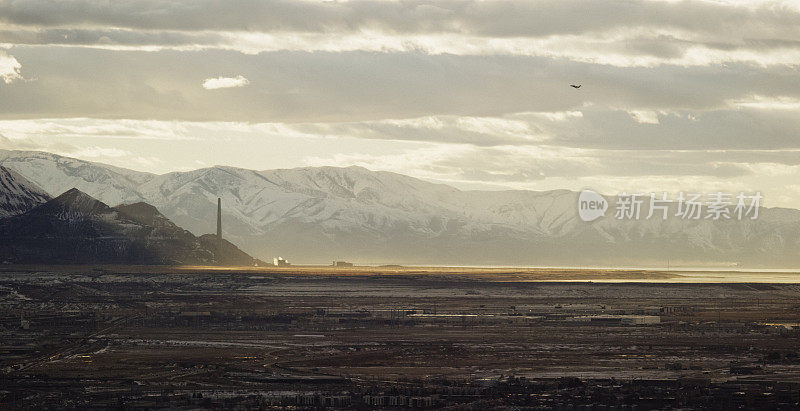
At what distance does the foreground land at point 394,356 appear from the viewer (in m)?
80.9

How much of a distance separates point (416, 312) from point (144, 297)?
5715cm

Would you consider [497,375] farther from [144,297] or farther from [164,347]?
[144,297]

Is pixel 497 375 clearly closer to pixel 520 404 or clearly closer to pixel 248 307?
pixel 520 404

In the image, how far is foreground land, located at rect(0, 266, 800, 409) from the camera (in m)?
80.9

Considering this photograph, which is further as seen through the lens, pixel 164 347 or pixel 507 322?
pixel 507 322

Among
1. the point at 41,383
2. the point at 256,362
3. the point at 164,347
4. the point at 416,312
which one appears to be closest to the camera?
the point at 41,383

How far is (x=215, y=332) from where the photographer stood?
12925 centimetres

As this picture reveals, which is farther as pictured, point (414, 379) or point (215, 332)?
point (215, 332)

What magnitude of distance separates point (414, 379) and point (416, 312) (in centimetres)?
6883

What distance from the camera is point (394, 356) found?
105 meters

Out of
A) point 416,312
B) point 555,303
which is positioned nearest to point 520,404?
→ point 416,312

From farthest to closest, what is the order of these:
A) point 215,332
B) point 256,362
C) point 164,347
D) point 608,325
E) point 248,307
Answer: point 248,307, point 608,325, point 215,332, point 164,347, point 256,362

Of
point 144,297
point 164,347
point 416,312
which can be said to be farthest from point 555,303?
point 164,347

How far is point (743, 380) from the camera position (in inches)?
3501
